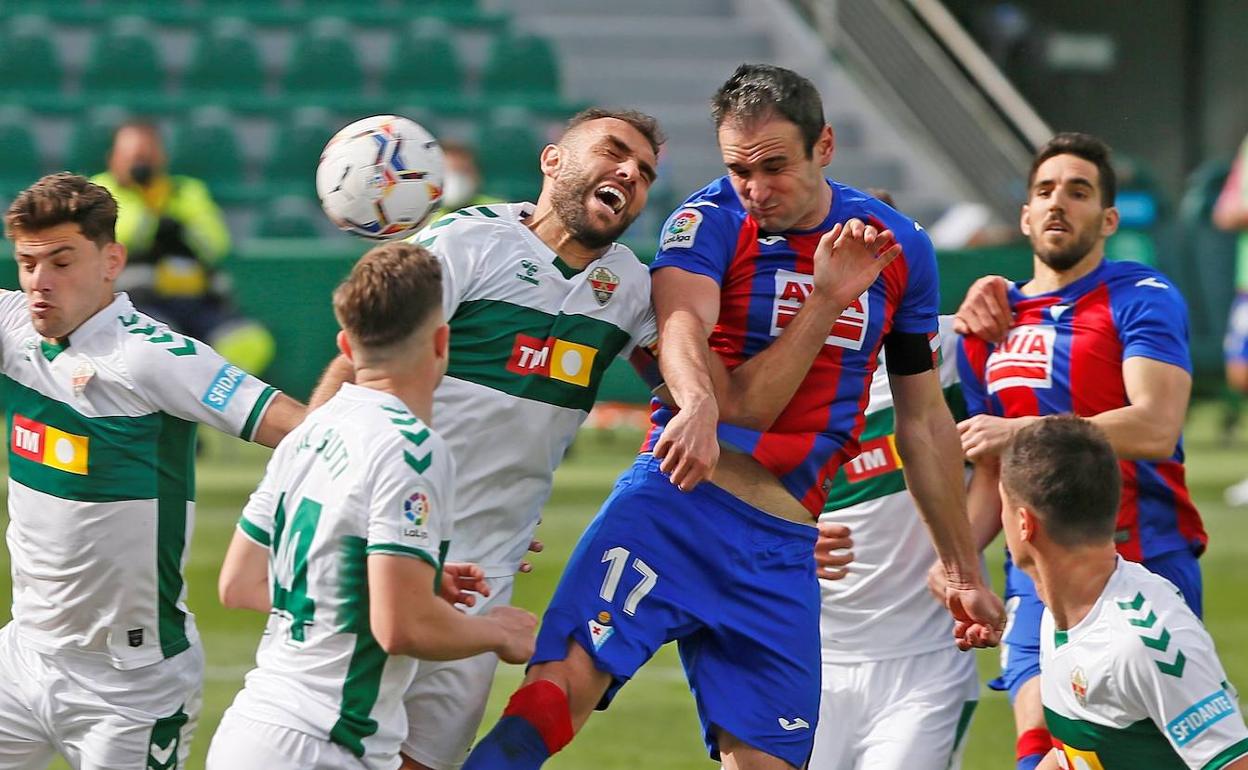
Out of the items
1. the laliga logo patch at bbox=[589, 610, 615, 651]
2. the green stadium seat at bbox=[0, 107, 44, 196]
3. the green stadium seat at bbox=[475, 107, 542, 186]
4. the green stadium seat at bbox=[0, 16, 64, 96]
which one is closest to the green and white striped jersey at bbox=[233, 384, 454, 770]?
the laliga logo patch at bbox=[589, 610, 615, 651]

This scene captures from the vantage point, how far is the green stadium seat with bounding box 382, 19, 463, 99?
20391 mm

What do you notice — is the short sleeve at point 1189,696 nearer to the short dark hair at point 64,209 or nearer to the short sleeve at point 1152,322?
the short sleeve at point 1152,322

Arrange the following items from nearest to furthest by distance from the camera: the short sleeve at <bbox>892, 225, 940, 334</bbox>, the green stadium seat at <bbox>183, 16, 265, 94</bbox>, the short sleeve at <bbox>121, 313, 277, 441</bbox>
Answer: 1. the short sleeve at <bbox>121, 313, 277, 441</bbox>
2. the short sleeve at <bbox>892, 225, 940, 334</bbox>
3. the green stadium seat at <bbox>183, 16, 265, 94</bbox>

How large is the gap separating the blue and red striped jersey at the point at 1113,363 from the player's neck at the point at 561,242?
1541 millimetres

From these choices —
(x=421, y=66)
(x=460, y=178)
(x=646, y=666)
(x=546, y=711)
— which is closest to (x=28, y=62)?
(x=421, y=66)

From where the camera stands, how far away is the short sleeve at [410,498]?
3.62 meters

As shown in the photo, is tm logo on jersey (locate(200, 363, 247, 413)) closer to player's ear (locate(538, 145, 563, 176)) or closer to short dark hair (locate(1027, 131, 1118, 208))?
player's ear (locate(538, 145, 563, 176))

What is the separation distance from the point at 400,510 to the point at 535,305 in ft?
3.64

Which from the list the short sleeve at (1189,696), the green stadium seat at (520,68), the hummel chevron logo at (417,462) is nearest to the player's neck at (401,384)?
the hummel chevron logo at (417,462)

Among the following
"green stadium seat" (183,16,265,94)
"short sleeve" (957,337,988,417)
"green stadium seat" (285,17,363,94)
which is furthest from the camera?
"green stadium seat" (285,17,363,94)

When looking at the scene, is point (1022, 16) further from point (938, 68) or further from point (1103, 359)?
point (1103, 359)

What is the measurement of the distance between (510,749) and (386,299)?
Result: 122 cm

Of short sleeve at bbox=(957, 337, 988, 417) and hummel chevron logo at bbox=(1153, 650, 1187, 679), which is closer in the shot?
hummel chevron logo at bbox=(1153, 650, 1187, 679)

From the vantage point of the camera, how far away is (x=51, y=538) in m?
4.64
